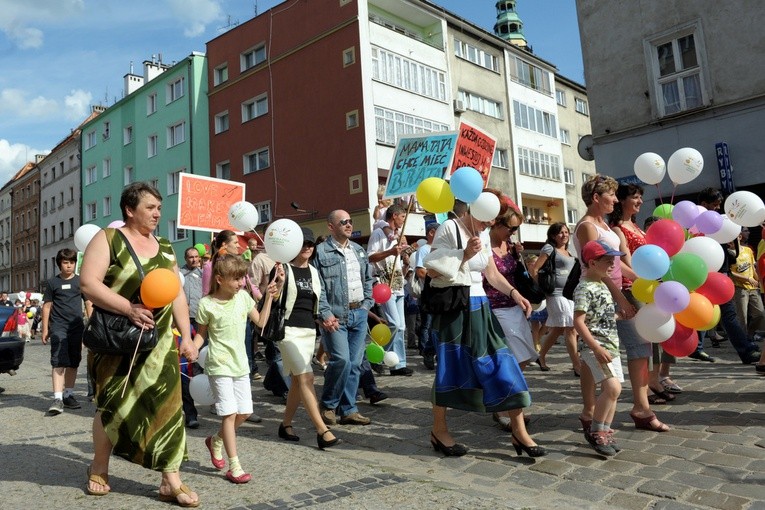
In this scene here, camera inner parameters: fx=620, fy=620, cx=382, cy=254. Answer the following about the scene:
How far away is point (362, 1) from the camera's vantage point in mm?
26625

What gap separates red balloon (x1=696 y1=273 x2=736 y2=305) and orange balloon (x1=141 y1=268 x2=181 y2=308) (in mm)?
4028

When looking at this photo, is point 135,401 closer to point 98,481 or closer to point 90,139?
point 98,481

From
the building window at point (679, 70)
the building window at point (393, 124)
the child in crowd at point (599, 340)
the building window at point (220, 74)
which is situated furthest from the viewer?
the building window at point (220, 74)

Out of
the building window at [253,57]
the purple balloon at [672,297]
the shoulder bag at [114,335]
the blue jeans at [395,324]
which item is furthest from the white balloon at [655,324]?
the building window at [253,57]

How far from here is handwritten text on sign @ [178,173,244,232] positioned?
7934 mm

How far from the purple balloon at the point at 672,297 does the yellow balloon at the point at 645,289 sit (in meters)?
0.26

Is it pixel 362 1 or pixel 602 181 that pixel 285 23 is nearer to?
pixel 362 1

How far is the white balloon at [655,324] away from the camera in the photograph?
4446mm

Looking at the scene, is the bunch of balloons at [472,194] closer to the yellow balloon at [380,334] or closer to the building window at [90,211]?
the yellow balloon at [380,334]

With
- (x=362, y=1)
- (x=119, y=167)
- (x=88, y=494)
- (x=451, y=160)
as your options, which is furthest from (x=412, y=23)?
(x=88, y=494)

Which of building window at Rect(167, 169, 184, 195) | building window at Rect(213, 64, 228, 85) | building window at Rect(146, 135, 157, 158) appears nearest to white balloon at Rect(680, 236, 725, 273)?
building window at Rect(213, 64, 228, 85)

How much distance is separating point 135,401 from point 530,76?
3589 centimetres

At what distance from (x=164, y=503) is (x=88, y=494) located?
57cm

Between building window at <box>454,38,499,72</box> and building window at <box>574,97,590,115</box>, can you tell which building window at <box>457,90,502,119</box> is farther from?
building window at <box>574,97,590,115</box>
